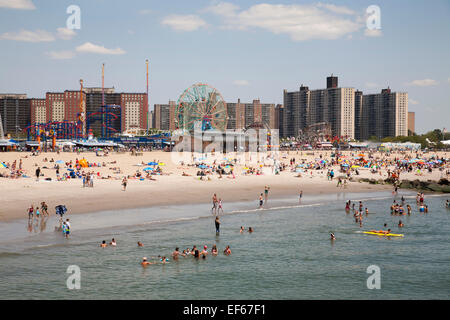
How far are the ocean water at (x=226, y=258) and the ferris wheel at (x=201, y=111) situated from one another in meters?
65.6

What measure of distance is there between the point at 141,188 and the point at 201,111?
198 feet

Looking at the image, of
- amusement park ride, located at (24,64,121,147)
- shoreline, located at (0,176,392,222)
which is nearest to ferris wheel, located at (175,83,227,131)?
amusement park ride, located at (24,64,121,147)

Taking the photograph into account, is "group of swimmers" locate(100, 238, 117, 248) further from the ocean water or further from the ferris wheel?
the ferris wheel

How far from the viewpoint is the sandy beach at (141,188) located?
31.5 meters

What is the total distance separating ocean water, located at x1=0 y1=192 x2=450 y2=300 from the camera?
17.4 m

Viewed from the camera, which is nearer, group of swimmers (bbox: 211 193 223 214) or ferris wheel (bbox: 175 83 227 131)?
group of swimmers (bbox: 211 193 223 214)

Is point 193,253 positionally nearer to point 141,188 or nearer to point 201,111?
point 141,188

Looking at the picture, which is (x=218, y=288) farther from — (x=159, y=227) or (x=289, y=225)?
(x=289, y=225)

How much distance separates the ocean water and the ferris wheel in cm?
6559

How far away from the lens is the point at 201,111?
323 ft

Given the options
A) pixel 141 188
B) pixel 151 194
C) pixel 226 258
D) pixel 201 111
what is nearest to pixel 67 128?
pixel 201 111

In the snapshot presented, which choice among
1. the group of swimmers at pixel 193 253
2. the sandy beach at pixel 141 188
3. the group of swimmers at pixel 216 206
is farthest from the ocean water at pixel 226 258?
the sandy beach at pixel 141 188

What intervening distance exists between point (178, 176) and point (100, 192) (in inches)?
519

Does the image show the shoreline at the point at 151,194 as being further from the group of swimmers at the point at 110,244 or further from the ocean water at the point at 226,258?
the group of swimmers at the point at 110,244
